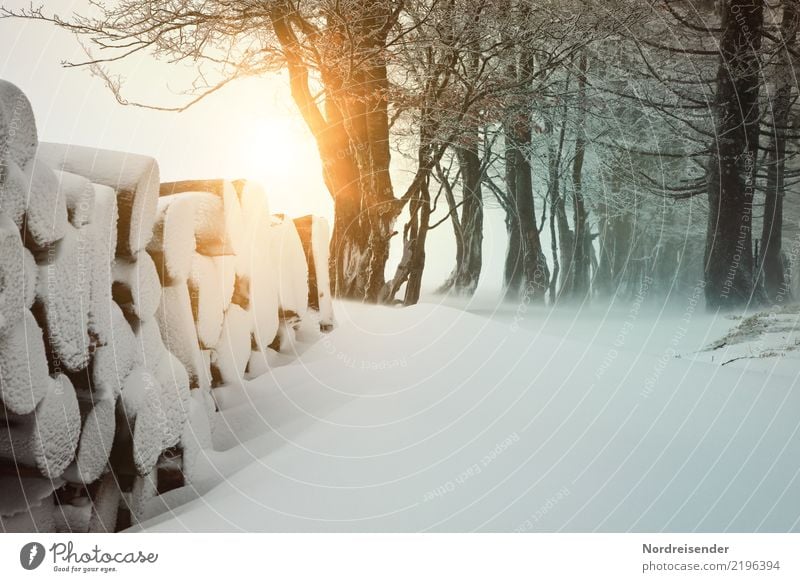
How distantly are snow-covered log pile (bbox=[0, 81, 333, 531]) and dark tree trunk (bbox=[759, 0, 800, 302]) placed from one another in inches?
79.8

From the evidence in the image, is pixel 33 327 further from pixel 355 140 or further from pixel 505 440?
pixel 355 140

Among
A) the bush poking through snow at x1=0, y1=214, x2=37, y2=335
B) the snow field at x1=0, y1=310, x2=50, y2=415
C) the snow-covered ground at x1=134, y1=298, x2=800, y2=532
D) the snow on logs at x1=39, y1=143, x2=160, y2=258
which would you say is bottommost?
the snow-covered ground at x1=134, y1=298, x2=800, y2=532

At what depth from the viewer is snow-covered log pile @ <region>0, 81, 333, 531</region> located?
3.77 ft

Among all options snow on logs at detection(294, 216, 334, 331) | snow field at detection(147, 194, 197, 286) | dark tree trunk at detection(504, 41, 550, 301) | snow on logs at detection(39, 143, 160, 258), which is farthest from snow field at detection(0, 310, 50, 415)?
dark tree trunk at detection(504, 41, 550, 301)

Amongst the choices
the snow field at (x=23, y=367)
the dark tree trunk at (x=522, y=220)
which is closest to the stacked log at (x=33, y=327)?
the snow field at (x=23, y=367)

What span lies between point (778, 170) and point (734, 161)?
0.19m
